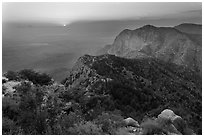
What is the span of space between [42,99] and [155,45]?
188 meters

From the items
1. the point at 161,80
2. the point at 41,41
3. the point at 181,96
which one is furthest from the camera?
the point at 161,80

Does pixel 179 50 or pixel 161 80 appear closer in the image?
pixel 161 80

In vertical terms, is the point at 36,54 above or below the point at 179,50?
above

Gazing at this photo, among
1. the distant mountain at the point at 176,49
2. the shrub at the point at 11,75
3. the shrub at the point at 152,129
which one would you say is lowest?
the distant mountain at the point at 176,49

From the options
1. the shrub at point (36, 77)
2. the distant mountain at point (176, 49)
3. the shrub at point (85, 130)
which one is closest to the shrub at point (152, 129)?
the shrub at point (85, 130)

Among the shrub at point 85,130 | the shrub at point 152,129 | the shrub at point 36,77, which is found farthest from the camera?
the shrub at point 36,77

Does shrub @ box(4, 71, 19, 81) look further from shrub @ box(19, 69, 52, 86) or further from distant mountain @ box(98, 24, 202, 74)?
distant mountain @ box(98, 24, 202, 74)

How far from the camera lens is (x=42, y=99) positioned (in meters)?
7.80

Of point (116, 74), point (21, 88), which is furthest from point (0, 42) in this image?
point (116, 74)

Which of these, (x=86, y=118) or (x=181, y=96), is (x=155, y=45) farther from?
(x=86, y=118)

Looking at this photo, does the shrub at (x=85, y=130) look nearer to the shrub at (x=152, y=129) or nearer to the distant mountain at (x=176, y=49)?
the shrub at (x=152, y=129)

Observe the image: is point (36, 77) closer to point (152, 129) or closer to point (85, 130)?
point (85, 130)

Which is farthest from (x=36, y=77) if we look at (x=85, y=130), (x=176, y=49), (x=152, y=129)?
(x=176, y=49)

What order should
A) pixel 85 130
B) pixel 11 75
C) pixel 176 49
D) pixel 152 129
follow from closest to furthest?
pixel 85 130, pixel 152 129, pixel 11 75, pixel 176 49
